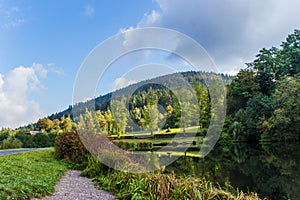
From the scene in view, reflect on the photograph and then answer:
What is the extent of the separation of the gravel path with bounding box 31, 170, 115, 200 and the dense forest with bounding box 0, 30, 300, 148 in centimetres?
511

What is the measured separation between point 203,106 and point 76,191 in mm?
29167

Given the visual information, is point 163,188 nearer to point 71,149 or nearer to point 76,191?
point 76,191

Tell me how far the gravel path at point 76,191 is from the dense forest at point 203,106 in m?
5.11

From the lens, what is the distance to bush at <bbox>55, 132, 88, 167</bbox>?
10836 mm

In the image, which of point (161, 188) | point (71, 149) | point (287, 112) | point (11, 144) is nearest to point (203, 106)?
point (287, 112)

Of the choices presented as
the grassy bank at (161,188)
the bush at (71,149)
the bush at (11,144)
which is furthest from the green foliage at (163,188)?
the bush at (11,144)

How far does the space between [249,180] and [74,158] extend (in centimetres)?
716

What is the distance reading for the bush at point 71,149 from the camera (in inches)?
427

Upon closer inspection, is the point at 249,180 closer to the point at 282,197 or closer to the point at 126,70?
the point at 282,197

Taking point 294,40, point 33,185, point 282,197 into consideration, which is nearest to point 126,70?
point 33,185

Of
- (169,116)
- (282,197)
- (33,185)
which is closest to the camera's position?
(33,185)

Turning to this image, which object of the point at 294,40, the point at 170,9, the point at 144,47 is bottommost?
the point at 144,47

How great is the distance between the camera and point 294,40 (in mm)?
37750

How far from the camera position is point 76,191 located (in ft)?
20.7
